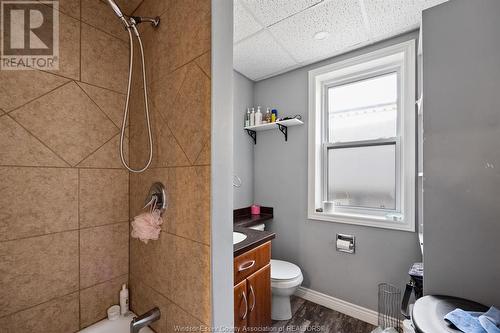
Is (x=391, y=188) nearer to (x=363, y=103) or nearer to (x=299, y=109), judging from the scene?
(x=363, y=103)

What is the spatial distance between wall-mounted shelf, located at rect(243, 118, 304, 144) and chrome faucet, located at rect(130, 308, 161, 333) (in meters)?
1.83

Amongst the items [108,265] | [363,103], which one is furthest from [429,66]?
[108,265]

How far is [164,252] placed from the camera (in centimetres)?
110

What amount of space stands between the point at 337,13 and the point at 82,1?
157cm

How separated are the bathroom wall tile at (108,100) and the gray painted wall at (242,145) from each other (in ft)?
4.09

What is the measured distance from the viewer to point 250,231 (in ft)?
5.52

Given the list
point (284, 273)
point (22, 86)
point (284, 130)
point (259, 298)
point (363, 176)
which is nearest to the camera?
point (22, 86)

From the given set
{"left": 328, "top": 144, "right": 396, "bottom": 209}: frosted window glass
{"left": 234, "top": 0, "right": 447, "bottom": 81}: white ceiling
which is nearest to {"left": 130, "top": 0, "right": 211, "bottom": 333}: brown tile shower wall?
{"left": 234, "top": 0, "right": 447, "bottom": 81}: white ceiling

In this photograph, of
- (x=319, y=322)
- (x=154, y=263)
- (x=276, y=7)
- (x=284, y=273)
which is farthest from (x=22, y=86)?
(x=319, y=322)

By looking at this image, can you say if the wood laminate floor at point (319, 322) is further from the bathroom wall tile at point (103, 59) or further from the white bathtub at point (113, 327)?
the bathroom wall tile at point (103, 59)

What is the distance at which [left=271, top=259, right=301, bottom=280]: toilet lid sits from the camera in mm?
1837

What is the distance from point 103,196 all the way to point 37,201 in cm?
27

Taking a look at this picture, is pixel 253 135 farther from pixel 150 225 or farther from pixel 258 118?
pixel 150 225

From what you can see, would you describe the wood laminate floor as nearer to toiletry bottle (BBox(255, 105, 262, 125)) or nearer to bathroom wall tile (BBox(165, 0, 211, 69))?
toiletry bottle (BBox(255, 105, 262, 125))
